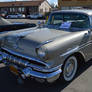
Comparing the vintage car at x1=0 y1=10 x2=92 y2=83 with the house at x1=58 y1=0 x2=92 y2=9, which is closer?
the vintage car at x1=0 y1=10 x2=92 y2=83

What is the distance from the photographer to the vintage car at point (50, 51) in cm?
282

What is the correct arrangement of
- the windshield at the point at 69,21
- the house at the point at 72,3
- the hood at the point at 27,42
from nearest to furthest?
the hood at the point at 27,42 → the windshield at the point at 69,21 → the house at the point at 72,3

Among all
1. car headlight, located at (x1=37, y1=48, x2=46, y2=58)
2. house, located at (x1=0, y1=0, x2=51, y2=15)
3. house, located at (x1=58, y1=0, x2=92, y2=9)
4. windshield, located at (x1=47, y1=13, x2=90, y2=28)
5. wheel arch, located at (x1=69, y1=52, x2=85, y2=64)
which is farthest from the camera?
house, located at (x1=0, y1=0, x2=51, y2=15)

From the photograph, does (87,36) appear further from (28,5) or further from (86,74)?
(28,5)

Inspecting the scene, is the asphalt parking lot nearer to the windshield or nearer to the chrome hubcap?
the chrome hubcap

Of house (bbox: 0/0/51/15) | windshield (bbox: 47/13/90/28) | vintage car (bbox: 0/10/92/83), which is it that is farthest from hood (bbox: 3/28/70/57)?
house (bbox: 0/0/51/15)

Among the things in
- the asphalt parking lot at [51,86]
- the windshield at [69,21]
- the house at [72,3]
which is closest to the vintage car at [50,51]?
the windshield at [69,21]

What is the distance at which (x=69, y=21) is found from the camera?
13.6ft

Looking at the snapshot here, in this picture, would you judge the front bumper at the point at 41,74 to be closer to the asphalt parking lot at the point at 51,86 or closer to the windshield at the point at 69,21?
the asphalt parking lot at the point at 51,86

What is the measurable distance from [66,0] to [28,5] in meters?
41.3

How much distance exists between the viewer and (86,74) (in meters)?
3.88

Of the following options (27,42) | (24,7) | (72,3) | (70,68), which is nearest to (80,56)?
(70,68)

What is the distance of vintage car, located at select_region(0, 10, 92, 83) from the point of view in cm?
282

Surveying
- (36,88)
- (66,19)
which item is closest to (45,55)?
(36,88)
